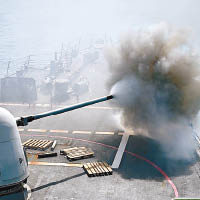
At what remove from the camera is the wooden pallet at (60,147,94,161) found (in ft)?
71.7

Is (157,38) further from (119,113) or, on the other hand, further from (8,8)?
(8,8)

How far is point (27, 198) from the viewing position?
17.4 m

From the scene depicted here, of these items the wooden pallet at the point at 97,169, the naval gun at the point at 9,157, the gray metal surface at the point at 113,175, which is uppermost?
the naval gun at the point at 9,157

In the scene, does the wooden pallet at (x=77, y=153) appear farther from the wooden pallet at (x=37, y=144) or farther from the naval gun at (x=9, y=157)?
the naval gun at (x=9, y=157)

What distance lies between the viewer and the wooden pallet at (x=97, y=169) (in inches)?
780

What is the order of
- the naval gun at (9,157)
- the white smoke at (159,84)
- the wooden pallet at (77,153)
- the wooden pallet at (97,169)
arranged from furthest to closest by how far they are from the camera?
the white smoke at (159,84) → the wooden pallet at (77,153) → the wooden pallet at (97,169) → the naval gun at (9,157)

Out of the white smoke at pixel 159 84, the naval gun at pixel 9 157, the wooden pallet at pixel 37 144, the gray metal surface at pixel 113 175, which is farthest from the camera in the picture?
the white smoke at pixel 159 84

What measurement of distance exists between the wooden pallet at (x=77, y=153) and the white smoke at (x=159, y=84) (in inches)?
151

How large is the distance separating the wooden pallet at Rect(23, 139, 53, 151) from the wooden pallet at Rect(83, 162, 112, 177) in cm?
363

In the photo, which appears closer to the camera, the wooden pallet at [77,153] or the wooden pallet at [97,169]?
the wooden pallet at [97,169]

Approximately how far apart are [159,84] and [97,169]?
7296 mm

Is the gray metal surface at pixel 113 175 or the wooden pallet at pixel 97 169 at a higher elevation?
the wooden pallet at pixel 97 169

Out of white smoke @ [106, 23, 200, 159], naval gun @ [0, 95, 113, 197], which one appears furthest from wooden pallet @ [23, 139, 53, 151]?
naval gun @ [0, 95, 113, 197]

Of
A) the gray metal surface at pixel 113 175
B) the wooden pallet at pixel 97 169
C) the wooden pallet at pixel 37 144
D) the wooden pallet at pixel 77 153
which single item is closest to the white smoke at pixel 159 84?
the gray metal surface at pixel 113 175
